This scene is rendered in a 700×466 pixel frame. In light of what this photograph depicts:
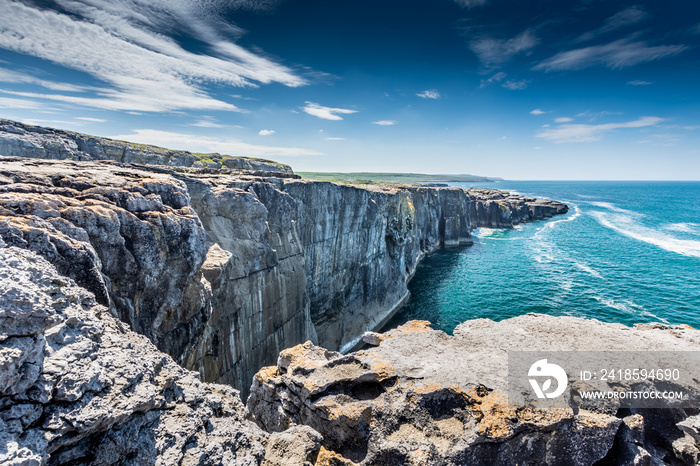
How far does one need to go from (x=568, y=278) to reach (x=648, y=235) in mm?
50039

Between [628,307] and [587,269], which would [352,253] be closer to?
[628,307]

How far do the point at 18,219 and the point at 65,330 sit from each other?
4.31 meters

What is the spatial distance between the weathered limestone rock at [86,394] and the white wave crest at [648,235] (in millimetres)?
85246

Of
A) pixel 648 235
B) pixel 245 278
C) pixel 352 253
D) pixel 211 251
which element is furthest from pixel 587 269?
pixel 211 251

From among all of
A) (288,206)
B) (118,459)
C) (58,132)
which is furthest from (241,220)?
(58,132)

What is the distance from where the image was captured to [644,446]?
10.8 metres

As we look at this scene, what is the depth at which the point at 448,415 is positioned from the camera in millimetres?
10672

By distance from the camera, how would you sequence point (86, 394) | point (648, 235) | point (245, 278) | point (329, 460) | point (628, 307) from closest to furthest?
1. point (86, 394)
2. point (329, 460)
3. point (245, 278)
4. point (628, 307)
5. point (648, 235)

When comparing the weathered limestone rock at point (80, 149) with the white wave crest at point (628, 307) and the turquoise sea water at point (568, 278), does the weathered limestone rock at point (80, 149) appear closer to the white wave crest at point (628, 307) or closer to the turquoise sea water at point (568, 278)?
the turquoise sea water at point (568, 278)

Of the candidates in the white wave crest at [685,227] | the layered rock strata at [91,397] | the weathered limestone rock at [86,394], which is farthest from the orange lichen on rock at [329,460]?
the white wave crest at [685,227]

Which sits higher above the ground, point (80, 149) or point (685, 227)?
point (80, 149)

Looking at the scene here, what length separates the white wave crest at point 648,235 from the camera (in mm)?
65863

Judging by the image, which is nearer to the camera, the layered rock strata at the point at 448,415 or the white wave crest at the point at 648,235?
the layered rock strata at the point at 448,415

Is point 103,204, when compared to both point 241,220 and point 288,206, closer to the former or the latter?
point 241,220
